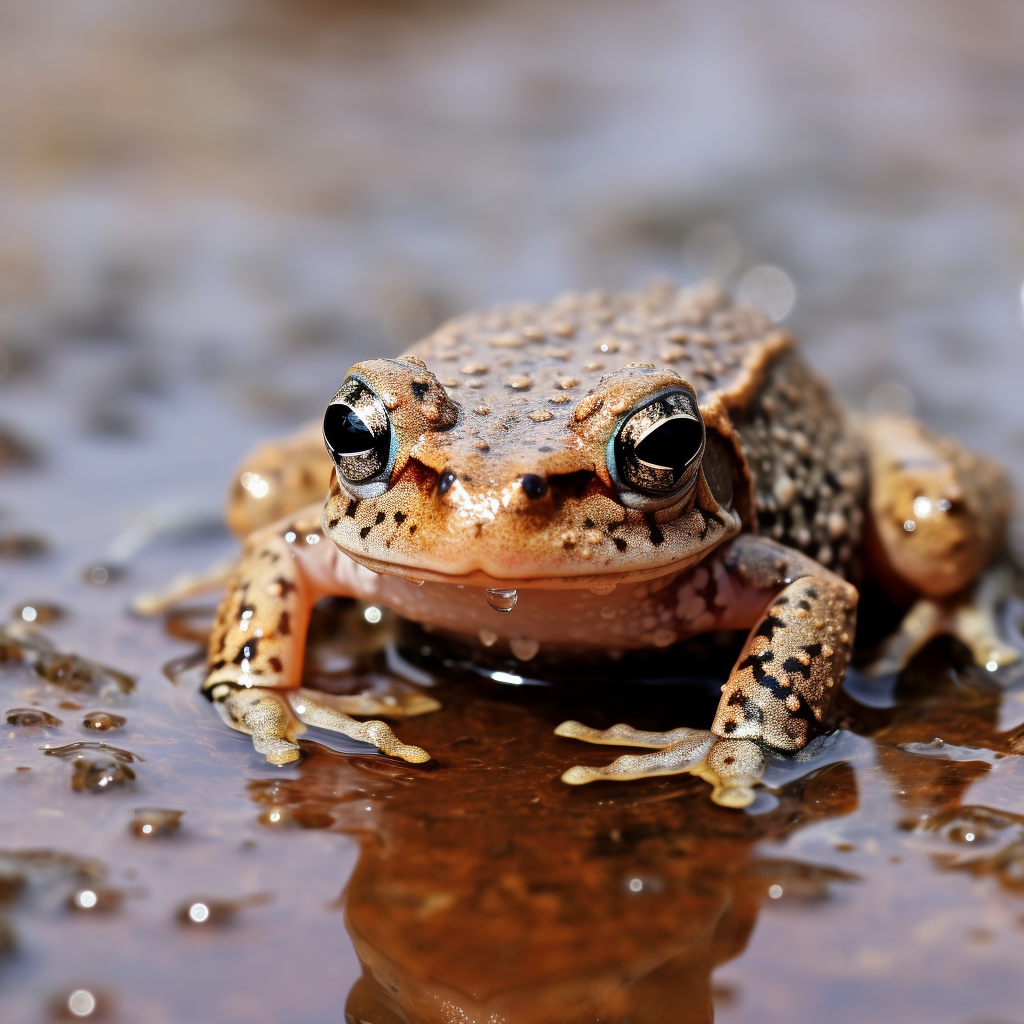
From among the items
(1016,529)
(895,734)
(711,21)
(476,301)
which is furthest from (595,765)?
(711,21)

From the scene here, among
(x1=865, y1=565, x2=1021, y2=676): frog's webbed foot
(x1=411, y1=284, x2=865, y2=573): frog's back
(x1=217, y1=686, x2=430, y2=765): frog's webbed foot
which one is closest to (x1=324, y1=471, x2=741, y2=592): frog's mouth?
(x1=411, y1=284, x2=865, y2=573): frog's back

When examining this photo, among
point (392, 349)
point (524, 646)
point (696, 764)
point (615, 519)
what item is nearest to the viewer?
point (615, 519)

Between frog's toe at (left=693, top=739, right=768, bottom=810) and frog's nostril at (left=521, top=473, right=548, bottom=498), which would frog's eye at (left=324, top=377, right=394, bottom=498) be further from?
frog's toe at (left=693, top=739, right=768, bottom=810)

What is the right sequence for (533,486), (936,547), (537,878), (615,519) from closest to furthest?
(537,878) < (533,486) < (615,519) < (936,547)

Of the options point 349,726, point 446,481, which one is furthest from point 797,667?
point 349,726

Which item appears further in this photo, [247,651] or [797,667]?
[247,651]

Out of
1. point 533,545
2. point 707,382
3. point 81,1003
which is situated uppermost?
point 707,382

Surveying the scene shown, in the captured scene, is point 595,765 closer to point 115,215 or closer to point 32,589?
point 32,589

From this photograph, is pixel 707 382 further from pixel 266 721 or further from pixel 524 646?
pixel 266 721

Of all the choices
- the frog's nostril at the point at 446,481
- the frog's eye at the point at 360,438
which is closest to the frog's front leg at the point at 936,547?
the frog's nostril at the point at 446,481
